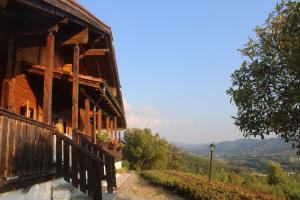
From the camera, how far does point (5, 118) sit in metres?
6.21

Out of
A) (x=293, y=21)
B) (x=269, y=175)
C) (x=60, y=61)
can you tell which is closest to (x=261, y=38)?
(x=293, y=21)

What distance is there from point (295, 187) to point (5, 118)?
20.4 metres

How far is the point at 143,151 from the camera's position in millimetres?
56312

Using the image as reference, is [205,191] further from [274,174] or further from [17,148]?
[274,174]

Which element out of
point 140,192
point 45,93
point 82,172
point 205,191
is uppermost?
point 45,93

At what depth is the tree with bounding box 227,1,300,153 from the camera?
349 inches

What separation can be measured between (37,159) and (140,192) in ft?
48.3

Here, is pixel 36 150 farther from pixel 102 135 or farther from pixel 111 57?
pixel 102 135

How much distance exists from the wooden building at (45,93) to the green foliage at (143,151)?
40.7 metres

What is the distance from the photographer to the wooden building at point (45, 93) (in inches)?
267

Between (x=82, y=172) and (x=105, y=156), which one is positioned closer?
(x=82, y=172)

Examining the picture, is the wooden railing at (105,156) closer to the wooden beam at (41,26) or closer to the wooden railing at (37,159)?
the wooden railing at (37,159)

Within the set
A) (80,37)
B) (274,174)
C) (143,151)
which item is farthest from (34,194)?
(143,151)

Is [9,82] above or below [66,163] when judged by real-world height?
above
